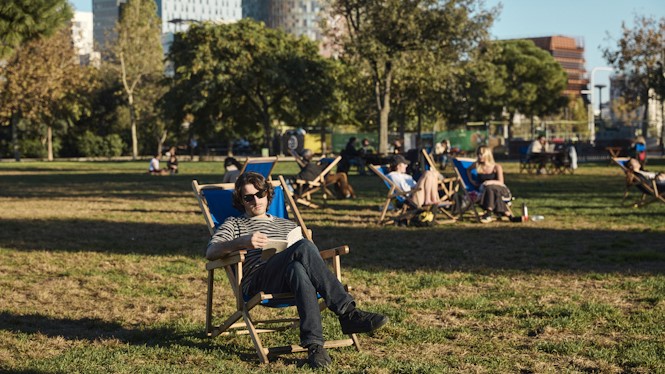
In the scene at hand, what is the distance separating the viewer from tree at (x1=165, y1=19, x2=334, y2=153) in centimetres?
4519

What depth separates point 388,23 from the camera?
34.4 meters

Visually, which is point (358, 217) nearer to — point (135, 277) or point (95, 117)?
point (135, 277)

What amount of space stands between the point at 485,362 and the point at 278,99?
139ft

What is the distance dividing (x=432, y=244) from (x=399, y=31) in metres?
24.6

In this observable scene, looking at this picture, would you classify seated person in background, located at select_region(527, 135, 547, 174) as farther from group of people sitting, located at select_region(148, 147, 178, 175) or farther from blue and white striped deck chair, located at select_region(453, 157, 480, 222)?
blue and white striped deck chair, located at select_region(453, 157, 480, 222)

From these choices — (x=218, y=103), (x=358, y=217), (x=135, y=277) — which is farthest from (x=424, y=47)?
(x=135, y=277)

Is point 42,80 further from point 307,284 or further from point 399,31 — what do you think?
point 307,284

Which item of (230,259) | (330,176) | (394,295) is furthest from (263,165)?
(230,259)

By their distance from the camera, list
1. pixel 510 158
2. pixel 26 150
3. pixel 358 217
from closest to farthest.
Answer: pixel 358 217, pixel 510 158, pixel 26 150

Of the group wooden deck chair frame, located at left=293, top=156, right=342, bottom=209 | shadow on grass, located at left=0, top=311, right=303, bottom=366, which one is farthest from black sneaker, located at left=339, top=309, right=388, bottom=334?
wooden deck chair frame, located at left=293, top=156, right=342, bottom=209

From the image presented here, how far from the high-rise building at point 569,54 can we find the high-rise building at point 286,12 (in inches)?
1842

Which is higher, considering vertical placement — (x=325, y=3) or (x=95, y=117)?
(x=325, y=3)

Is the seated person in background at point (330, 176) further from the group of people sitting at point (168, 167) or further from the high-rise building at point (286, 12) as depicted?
the high-rise building at point (286, 12)

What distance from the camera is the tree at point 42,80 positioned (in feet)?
158
